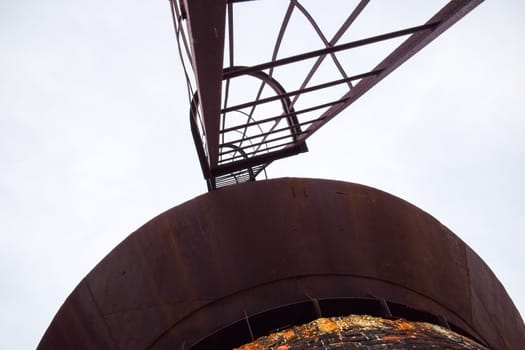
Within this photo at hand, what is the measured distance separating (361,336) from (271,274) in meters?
1.66

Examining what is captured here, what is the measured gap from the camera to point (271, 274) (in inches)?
178

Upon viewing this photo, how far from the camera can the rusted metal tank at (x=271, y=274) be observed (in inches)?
166

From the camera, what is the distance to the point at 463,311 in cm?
481

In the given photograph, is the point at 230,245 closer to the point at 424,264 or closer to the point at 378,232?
the point at 378,232

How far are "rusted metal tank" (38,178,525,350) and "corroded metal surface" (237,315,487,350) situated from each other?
1.80 ft

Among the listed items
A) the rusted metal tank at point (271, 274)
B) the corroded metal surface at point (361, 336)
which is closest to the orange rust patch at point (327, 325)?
the corroded metal surface at point (361, 336)

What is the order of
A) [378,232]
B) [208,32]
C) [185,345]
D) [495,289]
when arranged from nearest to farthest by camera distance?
[208,32]
[185,345]
[378,232]
[495,289]

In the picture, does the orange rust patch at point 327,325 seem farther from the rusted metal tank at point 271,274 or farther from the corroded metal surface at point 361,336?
the rusted metal tank at point 271,274

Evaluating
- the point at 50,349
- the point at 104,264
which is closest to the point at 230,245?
the point at 104,264

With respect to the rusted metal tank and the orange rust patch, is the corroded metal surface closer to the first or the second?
the orange rust patch

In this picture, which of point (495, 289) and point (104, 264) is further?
point (495, 289)

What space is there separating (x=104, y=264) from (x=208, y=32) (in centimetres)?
319

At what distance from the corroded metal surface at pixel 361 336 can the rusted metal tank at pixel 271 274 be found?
55 cm

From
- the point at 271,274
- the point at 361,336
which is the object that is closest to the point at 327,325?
the point at 361,336
